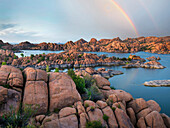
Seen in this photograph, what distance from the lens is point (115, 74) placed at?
70.2 metres

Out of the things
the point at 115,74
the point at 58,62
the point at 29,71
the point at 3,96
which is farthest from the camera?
the point at 58,62

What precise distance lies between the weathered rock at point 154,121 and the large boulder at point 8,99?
1955cm

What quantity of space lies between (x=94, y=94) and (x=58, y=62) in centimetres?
8700

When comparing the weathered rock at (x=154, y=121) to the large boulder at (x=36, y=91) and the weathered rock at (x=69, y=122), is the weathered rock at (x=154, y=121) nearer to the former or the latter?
the weathered rock at (x=69, y=122)

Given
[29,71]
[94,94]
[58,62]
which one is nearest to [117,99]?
[94,94]

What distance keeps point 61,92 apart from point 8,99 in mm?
6757

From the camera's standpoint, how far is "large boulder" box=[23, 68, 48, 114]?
47.6ft

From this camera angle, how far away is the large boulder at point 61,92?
52.4 ft

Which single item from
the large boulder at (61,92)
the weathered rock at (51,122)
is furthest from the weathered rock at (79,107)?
the weathered rock at (51,122)

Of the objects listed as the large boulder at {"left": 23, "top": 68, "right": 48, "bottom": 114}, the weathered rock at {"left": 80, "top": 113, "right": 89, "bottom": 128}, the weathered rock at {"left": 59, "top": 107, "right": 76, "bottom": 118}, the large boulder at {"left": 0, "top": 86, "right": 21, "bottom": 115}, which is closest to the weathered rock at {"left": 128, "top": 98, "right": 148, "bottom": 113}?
the weathered rock at {"left": 80, "top": 113, "right": 89, "bottom": 128}

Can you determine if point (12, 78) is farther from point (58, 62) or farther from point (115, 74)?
point (58, 62)

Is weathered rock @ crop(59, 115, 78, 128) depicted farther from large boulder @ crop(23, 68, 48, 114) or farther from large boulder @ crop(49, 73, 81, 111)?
large boulder @ crop(23, 68, 48, 114)

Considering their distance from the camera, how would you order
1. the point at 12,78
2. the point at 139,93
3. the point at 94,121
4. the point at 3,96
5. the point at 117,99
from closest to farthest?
the point at 3,96, the point at 94,121, the point at 12,78, the point at 117,99, the point at 139,93

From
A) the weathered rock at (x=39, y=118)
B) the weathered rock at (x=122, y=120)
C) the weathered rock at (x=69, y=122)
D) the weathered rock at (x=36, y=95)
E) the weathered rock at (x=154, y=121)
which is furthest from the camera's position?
the weathered rock at (x=154, y=121)
